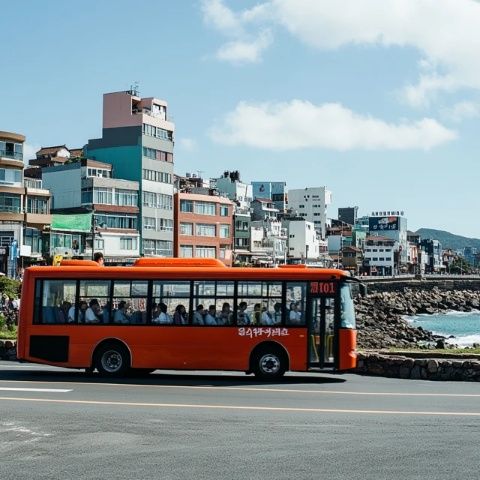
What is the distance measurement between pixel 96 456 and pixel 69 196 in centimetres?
7341

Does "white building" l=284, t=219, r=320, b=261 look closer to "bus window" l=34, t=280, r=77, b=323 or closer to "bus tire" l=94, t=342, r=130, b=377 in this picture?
"bus window" l=34, t=280, r=77, b=323

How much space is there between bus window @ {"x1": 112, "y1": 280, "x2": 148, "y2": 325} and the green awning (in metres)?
53.2

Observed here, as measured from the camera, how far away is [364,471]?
32.5 feet

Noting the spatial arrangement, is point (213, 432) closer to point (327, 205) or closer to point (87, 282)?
point (87, 282)

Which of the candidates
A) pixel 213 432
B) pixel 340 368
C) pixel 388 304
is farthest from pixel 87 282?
pixel 388 304

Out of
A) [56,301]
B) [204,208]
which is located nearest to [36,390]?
[56,301]

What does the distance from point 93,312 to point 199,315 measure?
280 cm

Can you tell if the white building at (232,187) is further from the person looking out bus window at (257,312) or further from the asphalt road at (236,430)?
the asphalt road at (236,430)

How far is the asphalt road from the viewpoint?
10.0 m

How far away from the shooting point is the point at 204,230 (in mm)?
94750

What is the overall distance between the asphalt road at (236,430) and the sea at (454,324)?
55981 mm

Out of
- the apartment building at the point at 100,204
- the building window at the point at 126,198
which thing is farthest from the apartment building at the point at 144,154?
the apartment building at the point at 100,204

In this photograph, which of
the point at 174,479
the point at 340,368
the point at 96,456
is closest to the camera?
the point at 174,479

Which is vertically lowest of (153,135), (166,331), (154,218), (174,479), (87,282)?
(174,479)
